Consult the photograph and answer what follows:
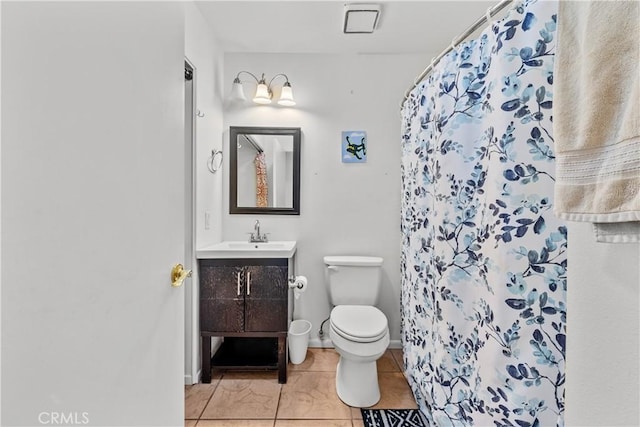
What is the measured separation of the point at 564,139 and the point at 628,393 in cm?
48

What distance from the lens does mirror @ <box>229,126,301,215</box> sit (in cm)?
241

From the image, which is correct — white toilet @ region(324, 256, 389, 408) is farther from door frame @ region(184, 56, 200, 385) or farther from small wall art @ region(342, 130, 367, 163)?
small wall art @ region(342, 130, 367, 163)

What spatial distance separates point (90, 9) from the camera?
1.81 feet

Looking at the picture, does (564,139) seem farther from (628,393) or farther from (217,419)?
(217,419)

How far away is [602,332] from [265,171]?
7.23ft

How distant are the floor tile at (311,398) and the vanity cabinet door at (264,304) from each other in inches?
14.7

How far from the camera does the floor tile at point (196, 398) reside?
1.64m

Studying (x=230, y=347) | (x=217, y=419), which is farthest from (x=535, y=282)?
(x=230, y=347)

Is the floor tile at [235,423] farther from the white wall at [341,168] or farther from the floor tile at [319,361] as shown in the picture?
the white wall at [341,168]

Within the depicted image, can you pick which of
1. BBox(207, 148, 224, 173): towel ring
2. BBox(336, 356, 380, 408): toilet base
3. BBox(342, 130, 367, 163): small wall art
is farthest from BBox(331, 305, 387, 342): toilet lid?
BBox(207, 148, 224, 173): towel ring

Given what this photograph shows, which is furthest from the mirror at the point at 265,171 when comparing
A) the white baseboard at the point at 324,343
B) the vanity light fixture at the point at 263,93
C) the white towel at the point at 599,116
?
the white towel at the point at 599,116

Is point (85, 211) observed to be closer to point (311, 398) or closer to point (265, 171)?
point (311, 398)

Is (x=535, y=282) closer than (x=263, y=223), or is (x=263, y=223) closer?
(x=535, y=282)

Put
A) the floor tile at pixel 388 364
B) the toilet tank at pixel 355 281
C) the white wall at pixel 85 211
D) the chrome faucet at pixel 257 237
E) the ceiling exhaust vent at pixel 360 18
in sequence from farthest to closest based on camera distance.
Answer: the chrome faucet at pixel 257 237, the toilet tank at pixel 355 281, the floor tile at pixel 388 364, the ceiling exhaust vent at pixel 360 18, the white wall at pixel 85 211
